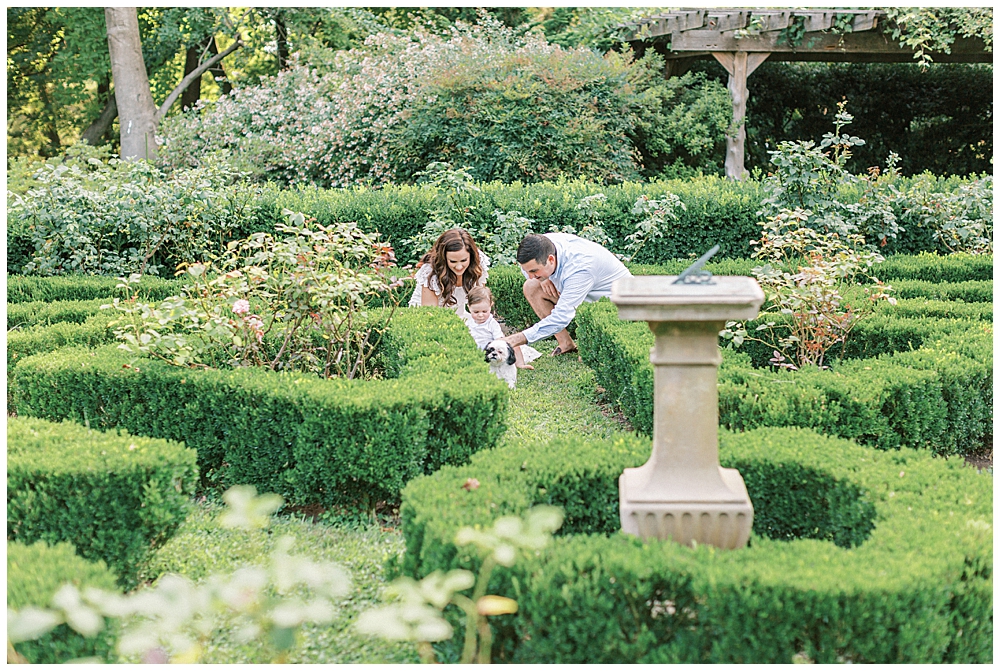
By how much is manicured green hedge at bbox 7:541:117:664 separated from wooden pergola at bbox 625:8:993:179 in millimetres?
12737

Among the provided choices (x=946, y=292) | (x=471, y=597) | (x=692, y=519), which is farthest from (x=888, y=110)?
(x=471, y=597)

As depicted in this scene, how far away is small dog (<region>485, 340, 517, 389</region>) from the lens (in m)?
5.91

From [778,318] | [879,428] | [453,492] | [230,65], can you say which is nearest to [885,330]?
[778,318]

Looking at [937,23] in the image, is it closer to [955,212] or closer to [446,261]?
[955,212]

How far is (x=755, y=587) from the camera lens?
250 cm

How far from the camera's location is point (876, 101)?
17.0 m

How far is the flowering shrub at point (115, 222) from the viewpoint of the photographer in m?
7.80

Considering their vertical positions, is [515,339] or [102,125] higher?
[102,125]

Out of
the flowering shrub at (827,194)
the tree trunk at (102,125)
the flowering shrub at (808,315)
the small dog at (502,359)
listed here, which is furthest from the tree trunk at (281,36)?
the flowering shrub at (808,315)

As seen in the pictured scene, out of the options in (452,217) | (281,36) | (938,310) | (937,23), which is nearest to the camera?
(938,310)

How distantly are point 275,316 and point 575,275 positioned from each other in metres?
2.49

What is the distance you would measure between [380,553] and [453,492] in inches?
29.4

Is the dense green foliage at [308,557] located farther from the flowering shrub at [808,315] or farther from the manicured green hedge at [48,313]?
the flowering shrub at [808,315]

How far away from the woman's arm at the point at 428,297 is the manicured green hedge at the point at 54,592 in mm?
3988
